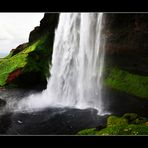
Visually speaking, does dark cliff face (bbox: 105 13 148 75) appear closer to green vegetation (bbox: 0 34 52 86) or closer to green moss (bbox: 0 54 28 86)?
green vegetation (bbox: 0 34 52 86)

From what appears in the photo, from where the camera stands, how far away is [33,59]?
18156 millimetres

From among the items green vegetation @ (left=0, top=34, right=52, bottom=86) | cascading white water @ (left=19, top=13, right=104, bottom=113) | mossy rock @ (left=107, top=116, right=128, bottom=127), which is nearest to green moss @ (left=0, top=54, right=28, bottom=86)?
green vegetation @ (left=0, top=34, right=52, bottom=86)

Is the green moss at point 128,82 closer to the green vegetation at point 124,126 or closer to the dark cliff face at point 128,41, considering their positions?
the dark cliff face at point 128,41

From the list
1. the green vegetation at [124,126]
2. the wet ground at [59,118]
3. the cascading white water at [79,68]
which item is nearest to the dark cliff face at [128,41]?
the cascading white water at [79,68]

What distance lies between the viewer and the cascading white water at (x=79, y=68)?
12732 mm

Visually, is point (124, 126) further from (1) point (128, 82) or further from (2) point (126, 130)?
(1) point (128, 82)

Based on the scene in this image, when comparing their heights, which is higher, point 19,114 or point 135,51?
point 135,51

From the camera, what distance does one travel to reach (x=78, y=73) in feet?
45.1

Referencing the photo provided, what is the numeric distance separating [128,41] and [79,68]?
2398 millimetres

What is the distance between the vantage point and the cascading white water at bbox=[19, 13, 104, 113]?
12.7 m

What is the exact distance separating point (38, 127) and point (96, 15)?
17.8ft
